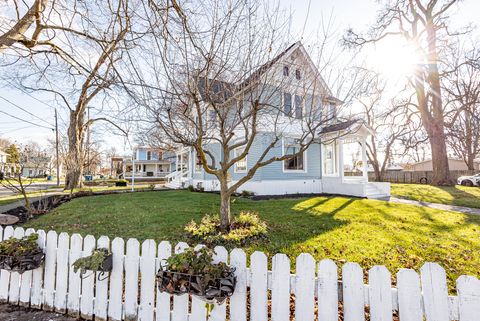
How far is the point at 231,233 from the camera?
4293 mm

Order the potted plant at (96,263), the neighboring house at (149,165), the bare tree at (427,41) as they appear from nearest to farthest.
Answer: the potted plant at (96,263) < the bare tree at (427,41) < the neighboring house at (149,165)

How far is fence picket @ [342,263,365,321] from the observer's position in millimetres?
1767

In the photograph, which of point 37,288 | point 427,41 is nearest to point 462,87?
point 427,41

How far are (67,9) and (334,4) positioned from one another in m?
4.27

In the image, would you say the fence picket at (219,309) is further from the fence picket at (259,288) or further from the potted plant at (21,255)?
the potted plant at (21,255)

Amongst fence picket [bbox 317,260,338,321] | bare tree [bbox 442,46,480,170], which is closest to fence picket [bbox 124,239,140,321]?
fence picket [bbox 317,260,338,321]

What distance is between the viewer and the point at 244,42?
3416 millimetres

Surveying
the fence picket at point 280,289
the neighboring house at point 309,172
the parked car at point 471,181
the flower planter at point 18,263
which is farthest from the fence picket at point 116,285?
the parked car at point 471,181

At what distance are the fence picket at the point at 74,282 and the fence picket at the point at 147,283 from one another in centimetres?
76

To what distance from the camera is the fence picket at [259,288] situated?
6.40 feet

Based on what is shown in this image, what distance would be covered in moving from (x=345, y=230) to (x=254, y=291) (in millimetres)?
3891

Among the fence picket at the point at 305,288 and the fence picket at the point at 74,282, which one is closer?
the fence picket at the point at 305,288

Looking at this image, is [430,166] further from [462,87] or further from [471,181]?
[462,87]

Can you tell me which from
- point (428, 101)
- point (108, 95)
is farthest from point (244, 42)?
point (428, 101)
